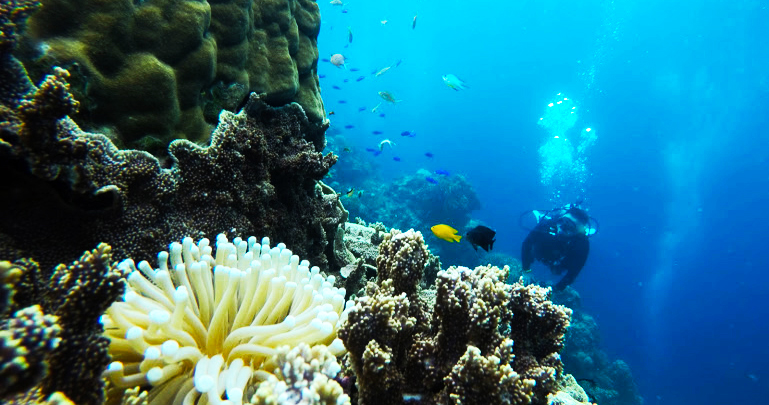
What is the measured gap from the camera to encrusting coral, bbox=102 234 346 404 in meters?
1.40

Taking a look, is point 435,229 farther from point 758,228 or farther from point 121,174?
point 758,228

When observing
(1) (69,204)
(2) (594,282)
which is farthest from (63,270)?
(2) (594,282)

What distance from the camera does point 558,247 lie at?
558 inches

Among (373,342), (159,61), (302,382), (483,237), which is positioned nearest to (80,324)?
(302,382)

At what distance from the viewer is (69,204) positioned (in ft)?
6.73

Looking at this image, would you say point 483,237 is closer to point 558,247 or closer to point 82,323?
point 82,323

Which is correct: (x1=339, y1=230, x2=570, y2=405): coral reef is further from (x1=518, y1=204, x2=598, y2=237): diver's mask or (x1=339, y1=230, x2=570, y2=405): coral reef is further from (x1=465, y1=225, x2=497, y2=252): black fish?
(x1=518, y1=204, x2=598, y2=237): diver's mask

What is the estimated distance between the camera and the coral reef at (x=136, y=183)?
1.75 m

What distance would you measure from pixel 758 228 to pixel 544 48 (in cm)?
5206

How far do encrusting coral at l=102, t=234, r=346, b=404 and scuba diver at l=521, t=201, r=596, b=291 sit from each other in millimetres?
13475

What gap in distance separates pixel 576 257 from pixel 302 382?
1532cm

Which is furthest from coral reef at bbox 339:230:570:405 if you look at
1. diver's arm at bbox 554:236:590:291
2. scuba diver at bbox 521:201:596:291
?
diver's arm at bbox 554:236:590:291

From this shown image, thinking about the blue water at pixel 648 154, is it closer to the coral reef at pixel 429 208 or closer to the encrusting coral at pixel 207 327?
the coral reef at pixel 429 208

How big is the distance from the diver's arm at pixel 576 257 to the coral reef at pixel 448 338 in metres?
13.3
